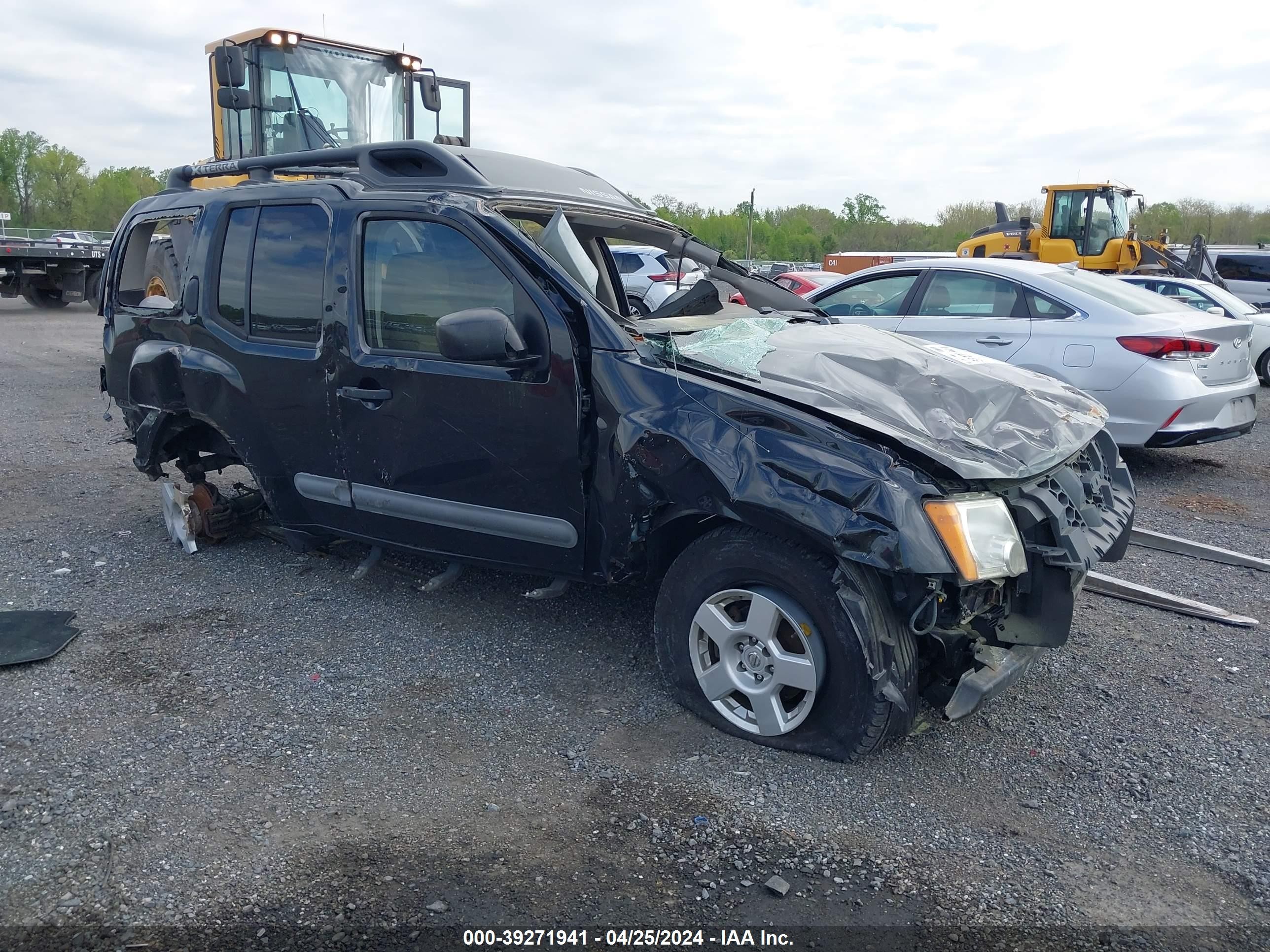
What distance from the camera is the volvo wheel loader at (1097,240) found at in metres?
18.2

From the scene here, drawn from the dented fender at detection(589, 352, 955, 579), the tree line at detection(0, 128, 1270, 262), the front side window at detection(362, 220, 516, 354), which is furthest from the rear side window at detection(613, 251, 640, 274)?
the tree line at detection(0, 128, 1270, 262)

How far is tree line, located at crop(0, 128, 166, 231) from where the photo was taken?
229 feet

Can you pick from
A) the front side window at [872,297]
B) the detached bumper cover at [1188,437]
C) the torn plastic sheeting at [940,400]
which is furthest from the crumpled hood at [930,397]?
the front side window at [872,297]

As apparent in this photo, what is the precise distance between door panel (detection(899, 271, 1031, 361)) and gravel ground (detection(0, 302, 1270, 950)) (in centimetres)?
283

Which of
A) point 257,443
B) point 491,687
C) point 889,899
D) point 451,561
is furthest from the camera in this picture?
point 257,443

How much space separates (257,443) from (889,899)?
3486 millimetres

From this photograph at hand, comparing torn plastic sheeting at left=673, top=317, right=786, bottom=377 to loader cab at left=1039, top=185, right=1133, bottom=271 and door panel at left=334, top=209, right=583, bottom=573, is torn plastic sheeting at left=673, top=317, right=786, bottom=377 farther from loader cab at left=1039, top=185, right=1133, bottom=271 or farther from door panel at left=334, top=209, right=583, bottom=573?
loader cab at left=1039, top=185, right=1133, bottom=271

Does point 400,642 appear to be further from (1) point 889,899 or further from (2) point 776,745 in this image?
(1) point 889,899

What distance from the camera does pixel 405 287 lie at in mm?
4156

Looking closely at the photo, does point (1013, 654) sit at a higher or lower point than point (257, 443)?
lower

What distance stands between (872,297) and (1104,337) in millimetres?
1866

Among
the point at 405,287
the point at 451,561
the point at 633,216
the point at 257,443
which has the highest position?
the point at 633,216

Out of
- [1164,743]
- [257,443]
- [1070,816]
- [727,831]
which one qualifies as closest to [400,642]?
[257,443]

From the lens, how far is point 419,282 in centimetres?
412
